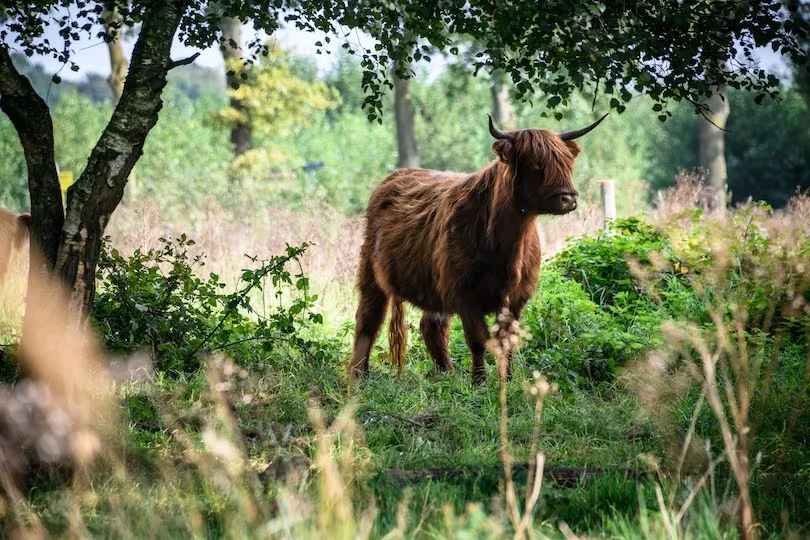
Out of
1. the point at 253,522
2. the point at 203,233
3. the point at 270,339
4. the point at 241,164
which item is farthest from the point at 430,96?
the point at 253,522

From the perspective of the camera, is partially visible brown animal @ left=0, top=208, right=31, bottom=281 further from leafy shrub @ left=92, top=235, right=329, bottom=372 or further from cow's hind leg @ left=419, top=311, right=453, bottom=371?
cow's hind leg @ left=419, top=311, right=453, bottom=371

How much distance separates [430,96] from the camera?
38812 millimetres

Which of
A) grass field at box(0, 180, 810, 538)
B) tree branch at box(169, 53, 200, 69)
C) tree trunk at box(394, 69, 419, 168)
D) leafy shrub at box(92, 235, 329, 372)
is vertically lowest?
grass field at box(0, 180, 810, 538)

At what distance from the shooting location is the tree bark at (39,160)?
13.7ft

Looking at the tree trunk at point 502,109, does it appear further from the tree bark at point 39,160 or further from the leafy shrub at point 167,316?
the tree bark at point 39,160

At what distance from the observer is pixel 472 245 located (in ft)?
18.8

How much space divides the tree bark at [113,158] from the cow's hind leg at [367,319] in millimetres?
2634

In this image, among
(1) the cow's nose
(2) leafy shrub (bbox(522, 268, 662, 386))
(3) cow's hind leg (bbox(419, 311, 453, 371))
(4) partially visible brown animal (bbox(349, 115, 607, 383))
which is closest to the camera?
(1) the cow's nose

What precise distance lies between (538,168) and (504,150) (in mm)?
241

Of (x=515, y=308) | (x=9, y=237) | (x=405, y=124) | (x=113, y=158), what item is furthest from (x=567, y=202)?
(x=405, y=124)

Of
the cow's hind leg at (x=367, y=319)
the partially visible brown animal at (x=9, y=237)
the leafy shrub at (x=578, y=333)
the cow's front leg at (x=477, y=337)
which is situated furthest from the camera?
the partially visible brown animal at (x=9, y=237)

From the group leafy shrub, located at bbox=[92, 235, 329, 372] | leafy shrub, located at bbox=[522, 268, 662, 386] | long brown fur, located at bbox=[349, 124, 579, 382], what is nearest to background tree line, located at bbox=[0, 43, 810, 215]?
leafy shrub, located at bbox=[522, 268, 662, 386]

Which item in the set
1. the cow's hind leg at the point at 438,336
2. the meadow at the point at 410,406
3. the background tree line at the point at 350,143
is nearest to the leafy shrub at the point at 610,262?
the meadow at the point at 410,406

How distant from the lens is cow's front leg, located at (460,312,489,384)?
5.69 m
